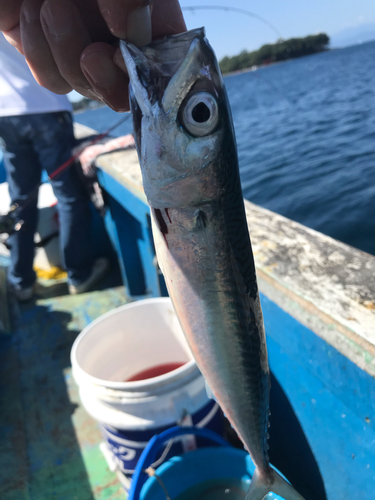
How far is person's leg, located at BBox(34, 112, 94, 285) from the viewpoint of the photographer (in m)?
2.99

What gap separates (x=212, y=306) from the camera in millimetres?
1000

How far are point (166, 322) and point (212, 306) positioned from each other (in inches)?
53.3

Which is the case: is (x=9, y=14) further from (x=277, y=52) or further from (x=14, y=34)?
(x=277, y=52)

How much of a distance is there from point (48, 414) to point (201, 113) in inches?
90.0

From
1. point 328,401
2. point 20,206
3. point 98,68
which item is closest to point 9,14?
point 98,68

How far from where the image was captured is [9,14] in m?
0.97

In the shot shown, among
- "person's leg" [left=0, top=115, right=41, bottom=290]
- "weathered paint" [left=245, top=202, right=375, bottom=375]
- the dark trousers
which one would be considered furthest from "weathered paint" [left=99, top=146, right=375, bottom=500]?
"person's leg" [left=0, top=115, right=41, bottom=290]

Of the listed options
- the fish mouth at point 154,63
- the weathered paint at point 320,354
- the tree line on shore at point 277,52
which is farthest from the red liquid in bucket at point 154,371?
the tree line on shore at point 277,52

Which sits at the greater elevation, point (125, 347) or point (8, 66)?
point (8, 66)

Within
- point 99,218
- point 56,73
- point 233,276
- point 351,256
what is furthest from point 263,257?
point 99,218

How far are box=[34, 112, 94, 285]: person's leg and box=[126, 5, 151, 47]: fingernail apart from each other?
2411mm

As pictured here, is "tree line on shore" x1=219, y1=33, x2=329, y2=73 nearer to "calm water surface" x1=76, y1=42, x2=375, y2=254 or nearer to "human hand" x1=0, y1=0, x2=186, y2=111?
"calm water surface" x1=76, y1=42, x2=375, y2=254

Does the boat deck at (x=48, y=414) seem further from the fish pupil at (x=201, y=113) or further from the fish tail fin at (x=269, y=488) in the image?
the fish pupil at (x=201, y=113)

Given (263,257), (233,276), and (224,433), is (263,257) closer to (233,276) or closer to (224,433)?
(233,276)
